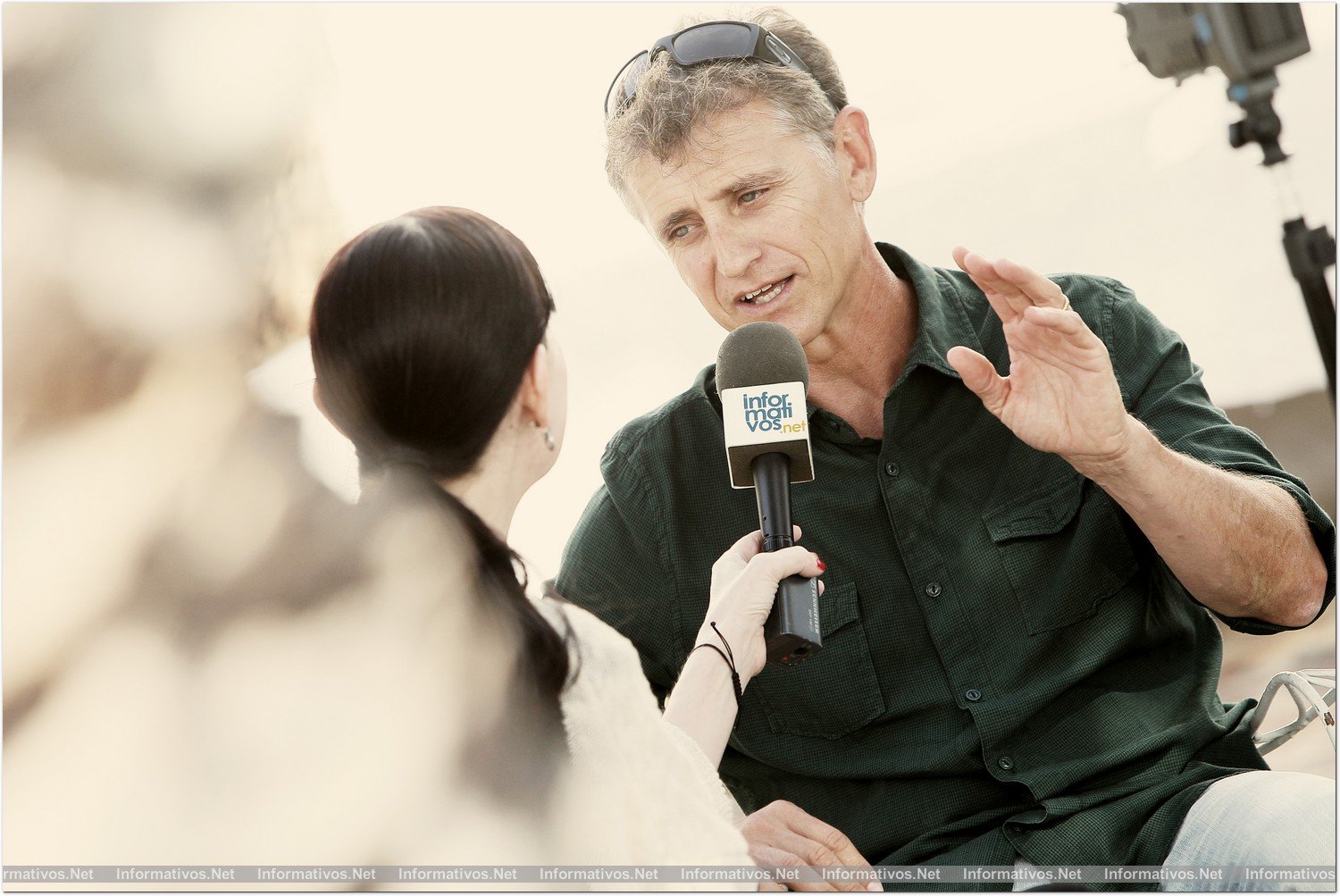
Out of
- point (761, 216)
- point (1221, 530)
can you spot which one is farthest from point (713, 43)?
point (1221, 530)

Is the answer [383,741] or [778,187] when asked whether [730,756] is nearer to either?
[383,741]

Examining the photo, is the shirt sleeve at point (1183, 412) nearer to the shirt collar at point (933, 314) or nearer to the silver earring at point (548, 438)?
the shirt collar at point (933, 314)

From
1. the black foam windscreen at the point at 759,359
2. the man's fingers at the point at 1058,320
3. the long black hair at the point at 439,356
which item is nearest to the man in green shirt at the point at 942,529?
the man's fingers at the point at 1058,320

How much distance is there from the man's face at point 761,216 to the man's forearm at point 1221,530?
1.92 ft

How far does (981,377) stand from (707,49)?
0.79 meters

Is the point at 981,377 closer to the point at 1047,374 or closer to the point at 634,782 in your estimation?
the point at 1047,374

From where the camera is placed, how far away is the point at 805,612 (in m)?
1.41

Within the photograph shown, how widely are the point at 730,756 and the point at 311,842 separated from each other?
0.70 metres

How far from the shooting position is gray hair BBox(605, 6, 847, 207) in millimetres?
1911

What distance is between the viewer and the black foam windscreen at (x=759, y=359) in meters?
1.56

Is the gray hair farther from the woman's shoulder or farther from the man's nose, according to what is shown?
the woman's shoulder

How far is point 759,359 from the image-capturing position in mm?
1577

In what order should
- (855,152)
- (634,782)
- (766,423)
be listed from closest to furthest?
(634,782) < (766,423) < (855,152)

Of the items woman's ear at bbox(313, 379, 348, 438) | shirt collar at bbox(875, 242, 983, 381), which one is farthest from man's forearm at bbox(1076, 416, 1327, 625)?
woman's ear at bbox(313, 379, 348, 438)
